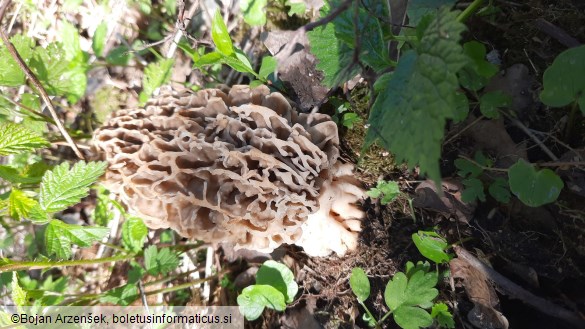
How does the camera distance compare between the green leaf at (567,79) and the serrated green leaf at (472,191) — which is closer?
the green leaf at (567,79)

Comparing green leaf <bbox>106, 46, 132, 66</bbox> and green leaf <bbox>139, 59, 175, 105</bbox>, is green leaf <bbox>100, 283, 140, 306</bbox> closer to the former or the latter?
green leaf <bbox>139, 59, 175, 105</bbox>

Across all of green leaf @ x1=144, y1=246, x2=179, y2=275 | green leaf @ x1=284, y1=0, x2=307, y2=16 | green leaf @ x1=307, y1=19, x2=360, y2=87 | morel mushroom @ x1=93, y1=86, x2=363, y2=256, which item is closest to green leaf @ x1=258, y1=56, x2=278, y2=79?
morel mushroom @ x1=93, y1=86, x2=363, y2=256

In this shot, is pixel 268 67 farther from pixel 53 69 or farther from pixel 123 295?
pixel 123 295

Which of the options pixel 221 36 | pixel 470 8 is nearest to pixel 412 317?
pixel 470 8

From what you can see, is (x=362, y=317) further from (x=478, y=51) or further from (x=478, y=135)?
(x=478, y=51)

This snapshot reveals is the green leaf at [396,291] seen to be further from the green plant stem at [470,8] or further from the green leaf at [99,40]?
the green leaf at [99,40]

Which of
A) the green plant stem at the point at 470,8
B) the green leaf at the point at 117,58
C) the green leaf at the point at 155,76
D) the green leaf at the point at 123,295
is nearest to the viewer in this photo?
the green plant stem at the point at 470,8

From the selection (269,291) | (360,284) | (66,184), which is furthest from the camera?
(269,291)

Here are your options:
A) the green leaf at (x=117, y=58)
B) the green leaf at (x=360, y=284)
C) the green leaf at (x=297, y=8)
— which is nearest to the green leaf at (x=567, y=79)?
the green leaf at (x=360, y=284)
